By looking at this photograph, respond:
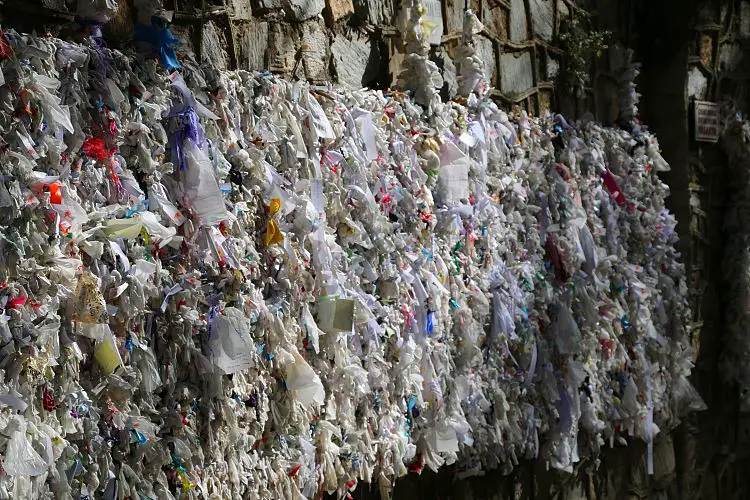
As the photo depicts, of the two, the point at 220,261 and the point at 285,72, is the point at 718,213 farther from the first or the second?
the point at 220,261

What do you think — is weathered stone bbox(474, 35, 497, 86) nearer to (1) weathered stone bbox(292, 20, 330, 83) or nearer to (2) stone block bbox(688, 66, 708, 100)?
(1) weathered stone bbox(292, 20, 330, 83)

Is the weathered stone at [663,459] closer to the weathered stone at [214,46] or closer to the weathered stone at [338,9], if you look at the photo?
the weathered stone at [338,9]

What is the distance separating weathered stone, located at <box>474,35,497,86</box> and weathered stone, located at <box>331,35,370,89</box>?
1.85ft

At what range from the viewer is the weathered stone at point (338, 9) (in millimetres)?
2508

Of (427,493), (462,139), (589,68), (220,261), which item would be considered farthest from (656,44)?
(220,261)

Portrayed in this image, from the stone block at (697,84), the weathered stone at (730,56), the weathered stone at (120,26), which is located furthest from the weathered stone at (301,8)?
the weathered stone at (730,56)

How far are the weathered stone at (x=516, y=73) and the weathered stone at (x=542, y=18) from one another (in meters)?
0.12

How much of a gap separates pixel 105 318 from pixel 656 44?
9.91ft

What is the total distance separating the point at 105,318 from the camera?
5.68 feet

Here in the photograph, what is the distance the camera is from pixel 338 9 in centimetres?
253

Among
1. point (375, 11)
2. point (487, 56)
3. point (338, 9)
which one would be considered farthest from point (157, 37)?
point (487, 56)

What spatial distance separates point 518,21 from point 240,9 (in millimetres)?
1347

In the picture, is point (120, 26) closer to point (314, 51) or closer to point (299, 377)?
point (314, 51)

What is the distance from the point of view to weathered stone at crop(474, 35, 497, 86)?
310 centimetres
